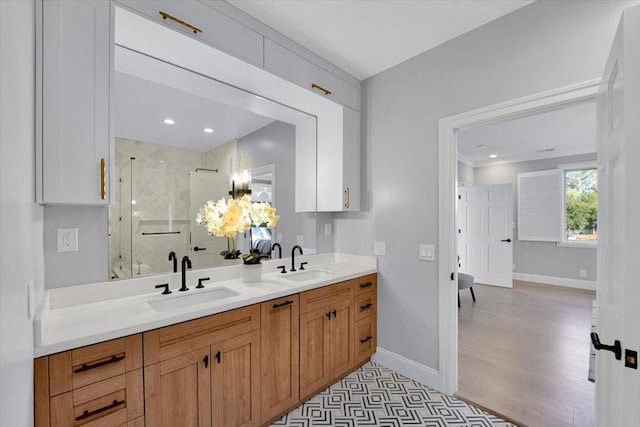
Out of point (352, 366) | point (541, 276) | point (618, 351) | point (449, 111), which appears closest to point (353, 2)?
point (449, 111)

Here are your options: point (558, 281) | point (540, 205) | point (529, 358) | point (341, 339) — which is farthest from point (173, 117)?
point (558, 281)

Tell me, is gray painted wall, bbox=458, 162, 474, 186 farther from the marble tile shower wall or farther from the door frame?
the marble tile shower wall

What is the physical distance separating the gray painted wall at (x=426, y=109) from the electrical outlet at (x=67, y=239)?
209 centimetres

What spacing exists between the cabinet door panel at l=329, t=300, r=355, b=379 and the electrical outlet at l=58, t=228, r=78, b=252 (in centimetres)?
169

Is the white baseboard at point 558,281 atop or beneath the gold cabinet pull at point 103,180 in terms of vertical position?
beneath

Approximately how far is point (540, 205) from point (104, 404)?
721 cm

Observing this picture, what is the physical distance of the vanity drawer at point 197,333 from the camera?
1.35m

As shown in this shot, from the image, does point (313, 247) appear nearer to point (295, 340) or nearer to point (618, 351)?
point (295, 340)

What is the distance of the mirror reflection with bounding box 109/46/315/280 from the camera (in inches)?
70.7

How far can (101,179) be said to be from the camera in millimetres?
1393

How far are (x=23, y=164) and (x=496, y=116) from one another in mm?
2497

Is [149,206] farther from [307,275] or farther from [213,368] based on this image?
[307,275]

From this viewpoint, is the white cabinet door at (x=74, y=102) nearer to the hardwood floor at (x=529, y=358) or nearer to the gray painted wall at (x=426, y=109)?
the gray painted wall at (x=426, y=109)

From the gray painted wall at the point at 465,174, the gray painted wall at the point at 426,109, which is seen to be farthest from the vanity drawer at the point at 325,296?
the gray painted wall at the point at 465,174
